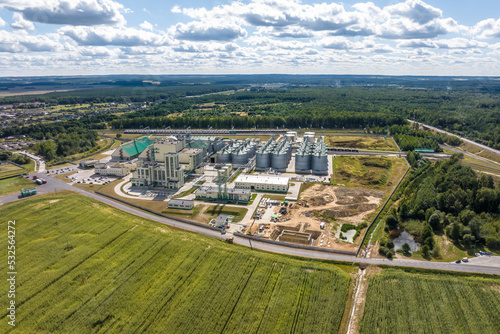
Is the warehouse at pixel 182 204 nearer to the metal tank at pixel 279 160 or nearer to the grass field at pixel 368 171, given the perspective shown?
the metal tank at pixel 279 160

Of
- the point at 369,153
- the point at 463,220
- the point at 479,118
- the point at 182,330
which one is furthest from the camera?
the point at 479,118

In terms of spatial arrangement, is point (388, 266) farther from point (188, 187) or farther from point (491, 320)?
point (188, 187)

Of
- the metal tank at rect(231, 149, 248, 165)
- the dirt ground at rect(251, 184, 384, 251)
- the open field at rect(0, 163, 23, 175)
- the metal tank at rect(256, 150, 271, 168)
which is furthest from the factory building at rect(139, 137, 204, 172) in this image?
the open field at rect(0, 163, 23, 175)

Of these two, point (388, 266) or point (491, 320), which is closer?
point (491, 320)

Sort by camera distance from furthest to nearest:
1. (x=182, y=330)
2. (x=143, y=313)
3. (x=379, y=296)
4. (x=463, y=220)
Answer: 1. (x=463, y=220)
2. (x=379, y=296)
3. (x=143, y=313)
4. (x=182, y=330)

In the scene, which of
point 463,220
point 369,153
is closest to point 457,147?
point 369,153

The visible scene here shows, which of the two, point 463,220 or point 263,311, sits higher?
point 463,220

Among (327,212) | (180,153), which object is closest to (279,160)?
(180,153)
